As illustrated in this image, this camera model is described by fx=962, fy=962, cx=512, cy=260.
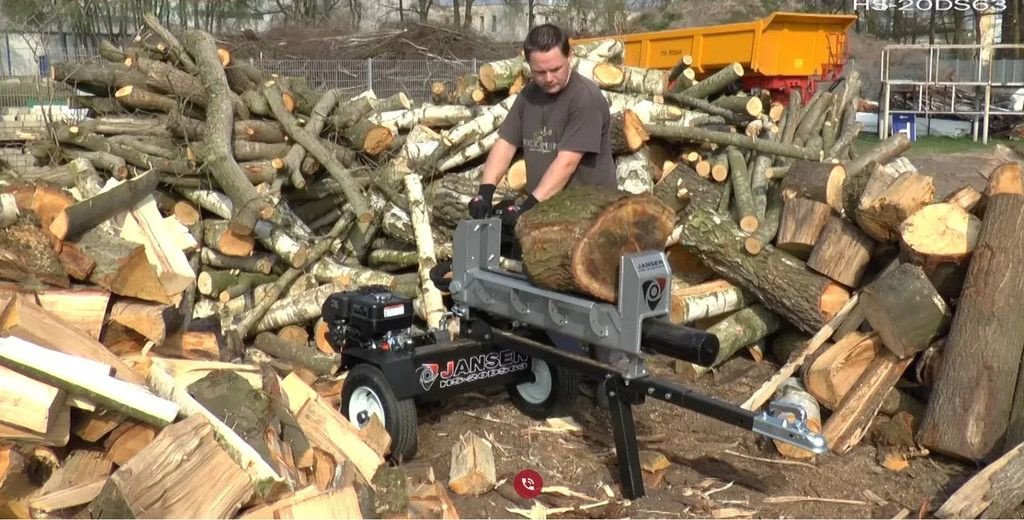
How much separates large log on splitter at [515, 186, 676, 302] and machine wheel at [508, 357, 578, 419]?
105cm

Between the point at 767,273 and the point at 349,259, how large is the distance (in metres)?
3.25

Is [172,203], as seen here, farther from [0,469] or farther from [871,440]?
[871,440]

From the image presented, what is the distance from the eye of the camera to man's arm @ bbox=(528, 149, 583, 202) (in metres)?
4.95

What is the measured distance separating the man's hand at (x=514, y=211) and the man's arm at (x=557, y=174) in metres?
0.03

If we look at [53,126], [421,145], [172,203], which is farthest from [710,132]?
[53,126]

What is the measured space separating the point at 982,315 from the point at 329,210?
17.7 feet

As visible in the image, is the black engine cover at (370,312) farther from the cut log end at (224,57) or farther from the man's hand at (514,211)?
the cut log end at (224,57)

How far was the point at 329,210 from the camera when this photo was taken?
8.52 meters

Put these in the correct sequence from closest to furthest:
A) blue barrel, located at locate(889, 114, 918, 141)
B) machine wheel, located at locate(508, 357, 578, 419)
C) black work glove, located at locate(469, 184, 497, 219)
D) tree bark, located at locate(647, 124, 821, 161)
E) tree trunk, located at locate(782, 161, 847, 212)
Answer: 1. black work glove, located at locate(469, 184, 497, 219)
2. machine wheel, located at locate(508, 357, 578, 419)
3. tree trunk, located at locate(782, 161, 847, 212)
4. tree bark, located at locate(647, 124, 821, 161)
5. blue barrel, located at locate(889, 114, 918, 141)

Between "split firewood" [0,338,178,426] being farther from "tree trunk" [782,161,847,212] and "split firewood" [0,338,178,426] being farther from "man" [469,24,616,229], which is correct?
"tree trunk" [782,161,847,212]

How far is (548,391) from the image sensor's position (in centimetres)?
562

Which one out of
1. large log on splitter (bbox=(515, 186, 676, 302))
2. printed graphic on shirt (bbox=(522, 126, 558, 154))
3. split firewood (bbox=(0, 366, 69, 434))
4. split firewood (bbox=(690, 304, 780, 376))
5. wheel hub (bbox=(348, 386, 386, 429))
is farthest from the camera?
split firewood (bbox=(690, 304, 780, 376))

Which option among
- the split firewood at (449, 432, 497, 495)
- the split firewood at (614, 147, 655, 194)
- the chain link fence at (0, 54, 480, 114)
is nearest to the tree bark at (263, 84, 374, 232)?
the split firewood at (614, 147, 655, 194)

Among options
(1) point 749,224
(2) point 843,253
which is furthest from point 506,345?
(1) point 749,224
